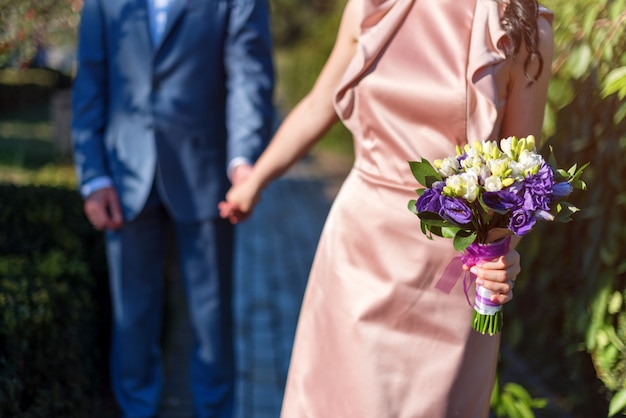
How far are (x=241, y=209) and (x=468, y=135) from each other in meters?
1.05

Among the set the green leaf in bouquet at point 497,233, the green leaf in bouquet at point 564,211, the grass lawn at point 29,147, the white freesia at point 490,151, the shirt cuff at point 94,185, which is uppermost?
the white freesia at point 490,151

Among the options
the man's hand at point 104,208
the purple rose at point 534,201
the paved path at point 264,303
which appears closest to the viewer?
the purple rose at point 534,201

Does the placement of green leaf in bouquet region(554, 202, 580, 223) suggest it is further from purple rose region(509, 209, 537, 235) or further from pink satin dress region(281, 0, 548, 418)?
pink satin dress region(281, 0, 548, 418)

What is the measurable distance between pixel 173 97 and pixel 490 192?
1730 mm

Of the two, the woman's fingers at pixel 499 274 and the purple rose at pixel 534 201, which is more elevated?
the purple rose at pixel 534 201

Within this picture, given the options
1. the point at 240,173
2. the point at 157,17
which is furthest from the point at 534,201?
the point at 157,17

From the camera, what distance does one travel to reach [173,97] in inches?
125

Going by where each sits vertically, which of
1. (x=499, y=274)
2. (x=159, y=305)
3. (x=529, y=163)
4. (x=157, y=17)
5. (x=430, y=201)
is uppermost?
(x=157, y=17)

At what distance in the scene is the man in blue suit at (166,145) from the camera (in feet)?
10.3

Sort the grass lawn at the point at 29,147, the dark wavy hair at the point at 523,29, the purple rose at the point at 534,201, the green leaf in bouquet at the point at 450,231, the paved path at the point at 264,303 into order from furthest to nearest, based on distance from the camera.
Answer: the grass lawn at the point at 29,147 → the paved path at the point at 264,303 → the dark wavy hair at the point at 523,29 → the green leaf in bouquet at the point at 450,231 → the purple rose at the point at 534,201

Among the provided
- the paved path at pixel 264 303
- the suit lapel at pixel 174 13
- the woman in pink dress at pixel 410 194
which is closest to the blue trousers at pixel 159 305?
the paved path at pixel 264 303

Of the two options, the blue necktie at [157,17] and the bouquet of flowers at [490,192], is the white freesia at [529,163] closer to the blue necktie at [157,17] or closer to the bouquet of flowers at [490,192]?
the bouquet of flowers at [490,192]

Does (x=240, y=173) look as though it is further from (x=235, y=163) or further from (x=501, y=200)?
(x=501, y=200)

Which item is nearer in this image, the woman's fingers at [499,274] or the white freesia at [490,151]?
the white freesia at [490,151]
